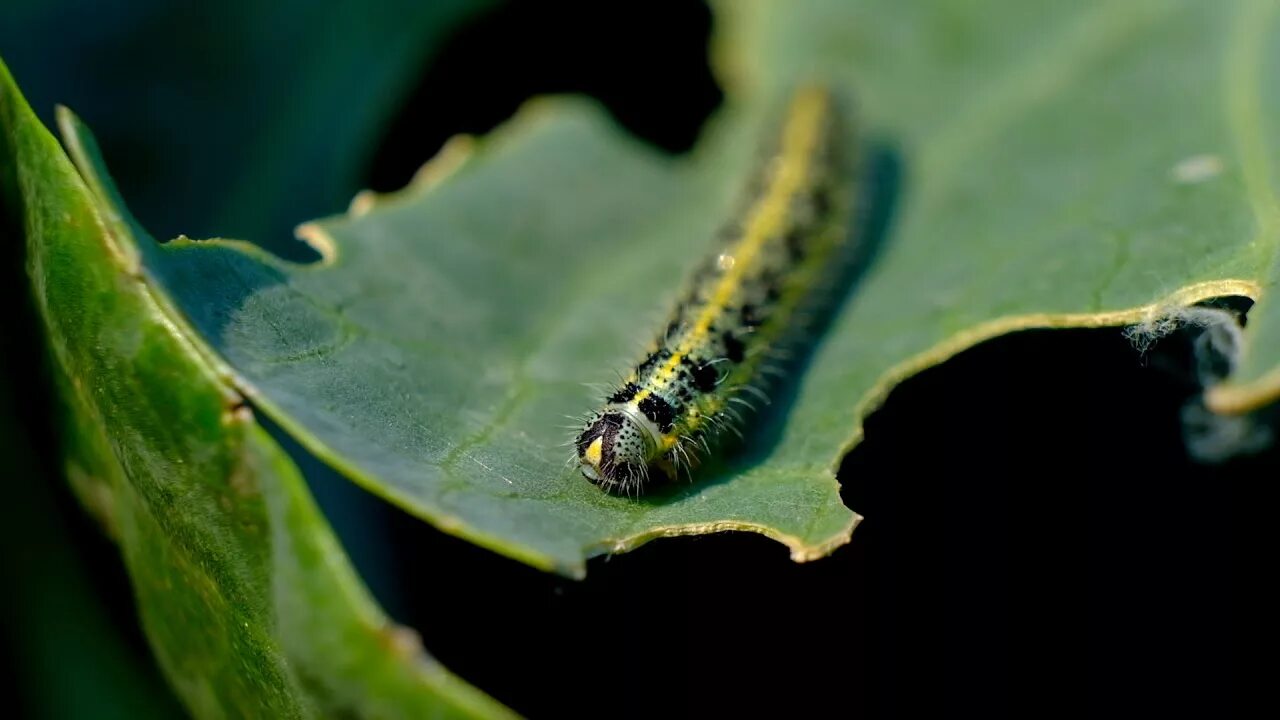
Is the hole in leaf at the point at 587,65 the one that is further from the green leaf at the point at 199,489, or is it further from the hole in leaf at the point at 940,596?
the green leaf at the point at 199,489

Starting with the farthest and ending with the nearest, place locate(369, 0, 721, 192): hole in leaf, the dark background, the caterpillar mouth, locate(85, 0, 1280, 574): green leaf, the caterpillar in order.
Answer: locate(369, 0, 721, 192): hole in leaf
the dark background
the caterpillar
the caterpillar mouth
locate(85, 0, 1280, 574): green leaf

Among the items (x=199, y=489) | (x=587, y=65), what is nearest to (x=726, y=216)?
(x=587, y=65)

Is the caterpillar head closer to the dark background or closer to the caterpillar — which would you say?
the caterpillar

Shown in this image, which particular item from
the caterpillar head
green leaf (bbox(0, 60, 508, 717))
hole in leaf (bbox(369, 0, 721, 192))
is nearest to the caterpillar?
the caterpillar head

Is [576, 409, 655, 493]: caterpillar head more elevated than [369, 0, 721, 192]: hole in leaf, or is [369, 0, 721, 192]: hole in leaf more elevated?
[369, 0, 721, 192]: hole in leaf

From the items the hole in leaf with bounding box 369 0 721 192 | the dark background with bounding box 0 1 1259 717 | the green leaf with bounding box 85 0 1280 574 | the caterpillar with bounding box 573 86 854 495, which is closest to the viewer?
the green leaf with bounding box 85 0 1280 574

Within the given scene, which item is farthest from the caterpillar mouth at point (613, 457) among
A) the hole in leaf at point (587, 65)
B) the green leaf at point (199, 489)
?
the hole in leaf at point (587, 65)

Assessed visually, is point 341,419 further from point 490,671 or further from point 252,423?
point 490,671
